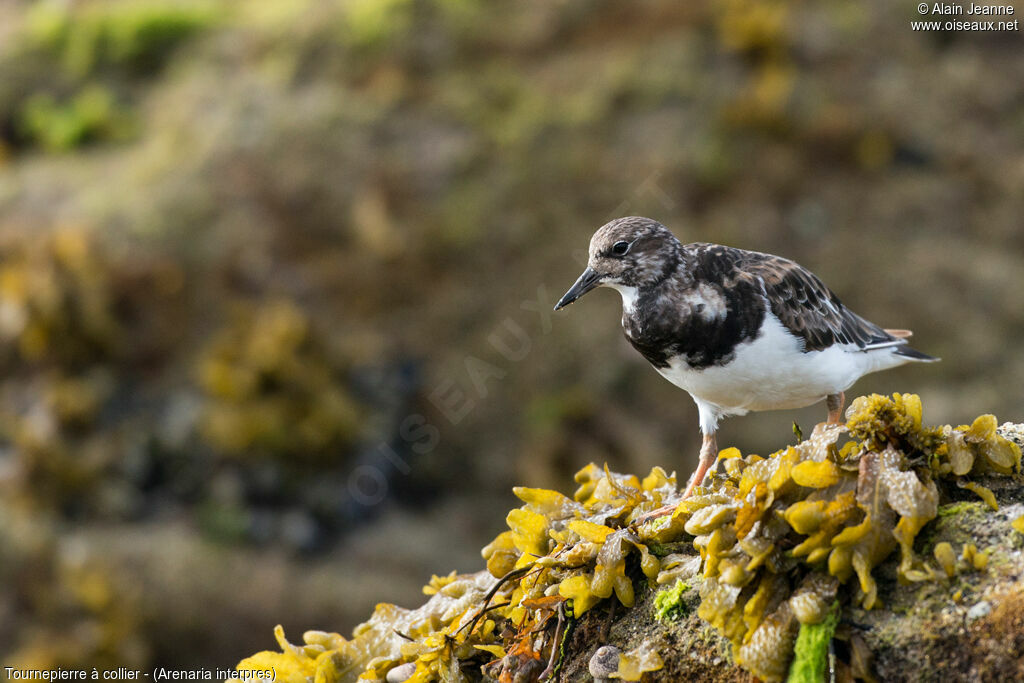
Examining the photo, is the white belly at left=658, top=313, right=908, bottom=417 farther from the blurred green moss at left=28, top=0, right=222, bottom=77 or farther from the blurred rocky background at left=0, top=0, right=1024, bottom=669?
the blurred green moss at left=28, top=0, right=222, bottom=77

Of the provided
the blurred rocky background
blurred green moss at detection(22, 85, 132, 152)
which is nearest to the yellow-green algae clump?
the blurred rocky background

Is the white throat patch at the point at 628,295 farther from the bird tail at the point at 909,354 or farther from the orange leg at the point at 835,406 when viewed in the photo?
the bird tail at the point at 909,354

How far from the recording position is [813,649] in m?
2.59

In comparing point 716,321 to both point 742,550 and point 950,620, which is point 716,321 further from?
point 950,620

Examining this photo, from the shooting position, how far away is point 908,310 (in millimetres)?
10156

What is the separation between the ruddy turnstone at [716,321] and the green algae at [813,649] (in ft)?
4.62

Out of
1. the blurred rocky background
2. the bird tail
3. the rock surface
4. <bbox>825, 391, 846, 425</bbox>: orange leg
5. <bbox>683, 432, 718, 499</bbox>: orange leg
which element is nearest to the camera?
the rock surface

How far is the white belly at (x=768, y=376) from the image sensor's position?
4.05 m

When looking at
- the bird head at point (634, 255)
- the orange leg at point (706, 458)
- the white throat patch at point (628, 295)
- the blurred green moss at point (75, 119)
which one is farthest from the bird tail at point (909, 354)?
the blurred green moss at point (75, 119)

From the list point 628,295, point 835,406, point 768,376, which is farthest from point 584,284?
point 835,406

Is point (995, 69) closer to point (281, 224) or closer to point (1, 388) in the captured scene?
point (281, 224)

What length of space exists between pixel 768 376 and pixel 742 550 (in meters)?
1.46

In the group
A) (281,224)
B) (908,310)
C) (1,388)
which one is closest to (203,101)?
(281,224)

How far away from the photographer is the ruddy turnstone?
404 centimetres
